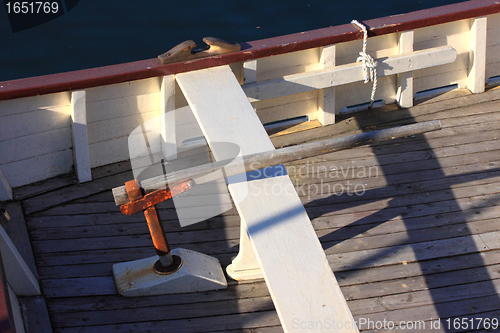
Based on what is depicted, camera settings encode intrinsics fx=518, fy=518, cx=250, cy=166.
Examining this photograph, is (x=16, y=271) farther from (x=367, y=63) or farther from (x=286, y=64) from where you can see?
(x=367, y=63)

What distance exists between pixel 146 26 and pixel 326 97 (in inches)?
177

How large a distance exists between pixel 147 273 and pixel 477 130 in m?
2.76

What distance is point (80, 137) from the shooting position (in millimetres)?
3424

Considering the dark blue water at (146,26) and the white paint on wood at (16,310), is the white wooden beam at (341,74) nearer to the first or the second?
the white paint on wood at (16,310)

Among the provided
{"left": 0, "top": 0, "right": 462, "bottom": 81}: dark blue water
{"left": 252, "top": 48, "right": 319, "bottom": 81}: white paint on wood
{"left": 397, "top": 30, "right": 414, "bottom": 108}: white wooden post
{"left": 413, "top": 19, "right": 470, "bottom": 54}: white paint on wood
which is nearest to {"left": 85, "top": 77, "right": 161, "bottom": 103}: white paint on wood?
{"left": 252, "top": 48, "right": 319, "bottom": 81}: white paint on wood

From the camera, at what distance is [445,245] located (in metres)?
3.17

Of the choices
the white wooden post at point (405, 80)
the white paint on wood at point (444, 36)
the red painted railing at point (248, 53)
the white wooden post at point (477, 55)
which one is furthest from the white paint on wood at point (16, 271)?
the white wooden post at point (477, 55)

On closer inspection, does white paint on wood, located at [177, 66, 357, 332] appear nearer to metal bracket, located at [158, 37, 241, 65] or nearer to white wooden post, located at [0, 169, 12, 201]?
metal bracket, located at [158, 37, 241, 65]

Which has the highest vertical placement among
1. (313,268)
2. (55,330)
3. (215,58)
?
(215,58)

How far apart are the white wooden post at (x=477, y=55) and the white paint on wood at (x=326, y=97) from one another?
49.5 inches

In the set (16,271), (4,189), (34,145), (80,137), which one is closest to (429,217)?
(80,137)

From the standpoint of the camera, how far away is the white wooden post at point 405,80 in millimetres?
3979

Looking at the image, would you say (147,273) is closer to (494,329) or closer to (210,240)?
(210,240)

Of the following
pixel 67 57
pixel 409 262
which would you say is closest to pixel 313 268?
pixel 409 262
